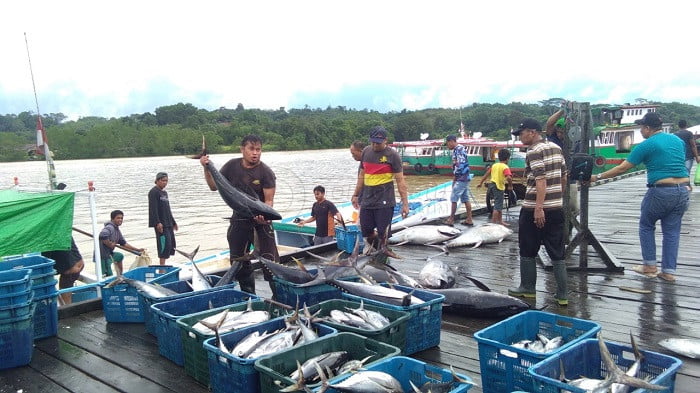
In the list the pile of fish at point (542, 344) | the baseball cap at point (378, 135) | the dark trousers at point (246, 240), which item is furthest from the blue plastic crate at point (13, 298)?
the baseball cap at point (378, 135)

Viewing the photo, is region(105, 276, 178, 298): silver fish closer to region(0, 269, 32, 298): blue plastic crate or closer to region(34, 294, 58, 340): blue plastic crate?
region(34, 294, 58, 340): blue plastic crate

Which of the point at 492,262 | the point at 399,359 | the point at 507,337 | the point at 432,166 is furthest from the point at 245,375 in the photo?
the point at 432,166

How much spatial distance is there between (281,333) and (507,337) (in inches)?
57.2

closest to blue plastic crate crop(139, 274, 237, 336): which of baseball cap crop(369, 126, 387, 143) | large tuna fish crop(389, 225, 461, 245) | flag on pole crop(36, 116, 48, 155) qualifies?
baseball cap crop(369, 126, 387, 143)

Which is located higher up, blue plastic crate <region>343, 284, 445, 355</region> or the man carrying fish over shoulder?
the man carrying fish over shoulder

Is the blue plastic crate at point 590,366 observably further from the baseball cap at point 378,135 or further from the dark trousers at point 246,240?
the baseball cap at point 378,135

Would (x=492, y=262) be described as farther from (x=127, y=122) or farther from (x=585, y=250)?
(x=127, y=122)

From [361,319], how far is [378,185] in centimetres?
Answer: 285

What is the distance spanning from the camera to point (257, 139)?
4988 millimetres

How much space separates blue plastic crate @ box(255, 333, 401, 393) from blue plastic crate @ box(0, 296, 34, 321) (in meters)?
2.18

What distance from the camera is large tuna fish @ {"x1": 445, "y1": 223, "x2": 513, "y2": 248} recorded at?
7652mm

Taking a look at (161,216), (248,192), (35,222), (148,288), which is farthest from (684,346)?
(161,216)

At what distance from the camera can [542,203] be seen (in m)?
4.48

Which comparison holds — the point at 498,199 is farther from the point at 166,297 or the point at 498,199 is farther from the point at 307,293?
the point at 166,297
